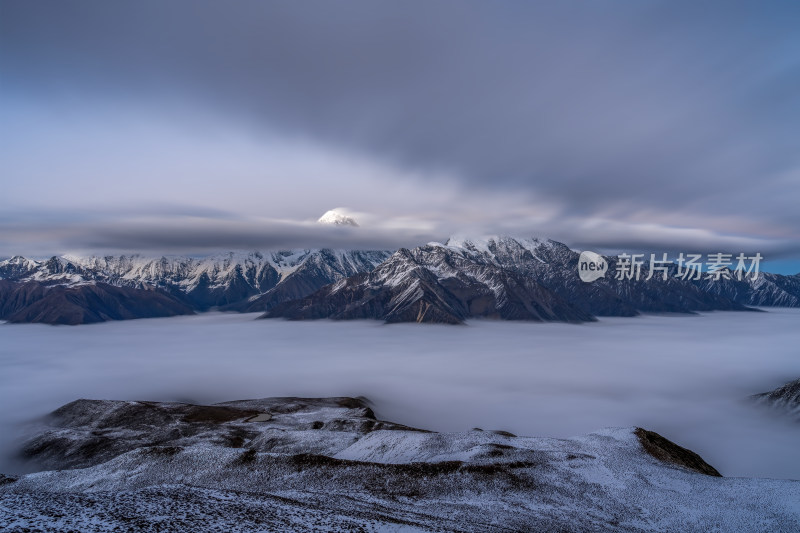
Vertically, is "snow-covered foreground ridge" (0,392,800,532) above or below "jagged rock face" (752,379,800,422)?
above

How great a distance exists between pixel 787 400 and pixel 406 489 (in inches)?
8320

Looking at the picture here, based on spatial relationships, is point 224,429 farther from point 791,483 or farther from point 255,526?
point 791,483

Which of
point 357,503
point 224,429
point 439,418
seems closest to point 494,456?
point 357,503

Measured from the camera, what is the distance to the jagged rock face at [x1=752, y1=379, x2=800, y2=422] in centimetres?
17700

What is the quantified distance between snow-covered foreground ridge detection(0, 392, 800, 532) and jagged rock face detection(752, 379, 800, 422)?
138m

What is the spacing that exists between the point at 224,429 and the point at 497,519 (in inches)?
3693

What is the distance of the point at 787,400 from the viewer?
184750 mm

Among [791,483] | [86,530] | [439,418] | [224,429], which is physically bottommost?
[439,418]

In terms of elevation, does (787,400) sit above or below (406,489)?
below

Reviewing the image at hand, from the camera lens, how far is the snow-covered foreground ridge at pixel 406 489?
38125mm

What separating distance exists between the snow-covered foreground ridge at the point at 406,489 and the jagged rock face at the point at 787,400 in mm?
137557

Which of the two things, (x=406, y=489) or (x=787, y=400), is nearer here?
(x=406, y=489)

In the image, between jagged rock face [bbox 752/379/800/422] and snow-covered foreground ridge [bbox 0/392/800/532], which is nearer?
snow-covered foreground ridge [bbox 0/392/800/532]

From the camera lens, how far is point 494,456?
7256 cm
